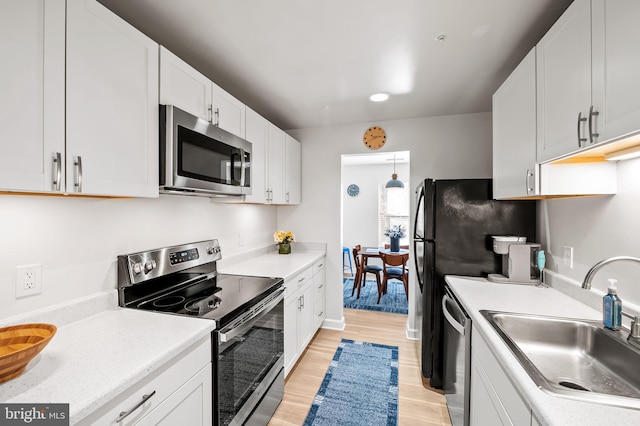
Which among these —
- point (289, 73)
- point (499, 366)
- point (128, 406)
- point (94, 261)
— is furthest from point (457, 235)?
point (94, 261)

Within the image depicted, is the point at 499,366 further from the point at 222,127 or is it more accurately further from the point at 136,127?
the point at 222,127

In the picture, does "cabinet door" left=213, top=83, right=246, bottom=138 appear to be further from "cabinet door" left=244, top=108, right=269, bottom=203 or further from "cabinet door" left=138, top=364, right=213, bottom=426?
"cabinet door" left=138, top=364, right=213, bottom=426

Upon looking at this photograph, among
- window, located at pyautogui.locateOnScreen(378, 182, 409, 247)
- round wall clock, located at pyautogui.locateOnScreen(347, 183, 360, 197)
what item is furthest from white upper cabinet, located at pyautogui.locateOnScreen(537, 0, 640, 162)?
round wall clock, located at pyautogui.locateOnScreen(347, 183, 360, 197)

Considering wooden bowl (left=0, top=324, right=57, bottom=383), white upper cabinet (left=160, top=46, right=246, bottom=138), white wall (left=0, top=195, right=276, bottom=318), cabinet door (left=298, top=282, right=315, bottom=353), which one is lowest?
cabinet door (left=298, top=282, right=315, bottom=353)

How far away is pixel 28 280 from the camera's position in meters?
1.14

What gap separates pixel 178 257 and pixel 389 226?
4.65m

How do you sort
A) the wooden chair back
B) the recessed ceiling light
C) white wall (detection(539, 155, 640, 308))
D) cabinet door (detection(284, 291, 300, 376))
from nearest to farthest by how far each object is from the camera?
white wall (detection(539, 155, 640, 308)) < cabinet door (detection(284, 291, 300, 376)) < the recessed ceiling light < the wooden chair back

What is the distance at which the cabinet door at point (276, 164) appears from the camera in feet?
8.66

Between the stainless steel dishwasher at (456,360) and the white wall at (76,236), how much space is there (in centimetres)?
184

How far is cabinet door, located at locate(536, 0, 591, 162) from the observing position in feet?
3.53

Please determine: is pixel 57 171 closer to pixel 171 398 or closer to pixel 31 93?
pixel 31 93

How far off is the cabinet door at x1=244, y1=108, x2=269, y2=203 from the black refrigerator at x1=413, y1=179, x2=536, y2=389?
135 centimetres

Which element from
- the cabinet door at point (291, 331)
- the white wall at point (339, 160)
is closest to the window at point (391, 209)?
the white wall at point (339, 160)

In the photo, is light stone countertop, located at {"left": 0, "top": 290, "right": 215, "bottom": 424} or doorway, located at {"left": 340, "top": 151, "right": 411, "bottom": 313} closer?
light stone countertop, located at {"left": 0, "top": 290, "right": 215, "bottom": 424}
